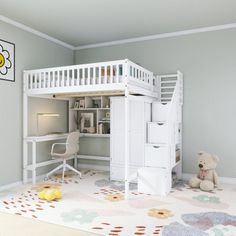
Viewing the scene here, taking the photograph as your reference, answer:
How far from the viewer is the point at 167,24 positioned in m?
4.20

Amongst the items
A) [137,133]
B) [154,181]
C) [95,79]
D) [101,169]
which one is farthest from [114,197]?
[101,169]

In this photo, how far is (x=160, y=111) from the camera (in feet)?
13.9

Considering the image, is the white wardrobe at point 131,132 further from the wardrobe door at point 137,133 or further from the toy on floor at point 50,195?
the toy on floor at point 50,195

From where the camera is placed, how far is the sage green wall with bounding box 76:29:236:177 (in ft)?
14.1

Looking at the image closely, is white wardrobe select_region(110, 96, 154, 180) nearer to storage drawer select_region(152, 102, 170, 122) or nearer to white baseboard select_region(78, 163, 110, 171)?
storage drawer select_region(152, 102, 170, 122)

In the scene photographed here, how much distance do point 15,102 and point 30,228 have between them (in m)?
2.29

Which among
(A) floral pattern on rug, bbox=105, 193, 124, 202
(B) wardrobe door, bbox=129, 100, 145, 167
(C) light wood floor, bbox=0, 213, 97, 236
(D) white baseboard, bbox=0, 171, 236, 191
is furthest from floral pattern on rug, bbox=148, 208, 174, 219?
(D) white baseboard, bbox=0, 171, 236, 191

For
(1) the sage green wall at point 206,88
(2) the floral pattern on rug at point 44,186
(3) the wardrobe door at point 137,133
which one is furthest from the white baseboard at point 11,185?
(1) the sage green wall at point 206,88

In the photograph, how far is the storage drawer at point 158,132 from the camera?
3.85 metres

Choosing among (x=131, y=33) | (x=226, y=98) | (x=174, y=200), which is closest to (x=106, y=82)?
(x=131, y=33)

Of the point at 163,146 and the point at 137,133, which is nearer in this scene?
the point at 163,146

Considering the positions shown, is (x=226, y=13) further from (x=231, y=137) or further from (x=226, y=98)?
(x=231, y=137)

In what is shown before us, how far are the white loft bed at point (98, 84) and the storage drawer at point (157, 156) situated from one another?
0.39 meters

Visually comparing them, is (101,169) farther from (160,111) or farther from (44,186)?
(160,111)
